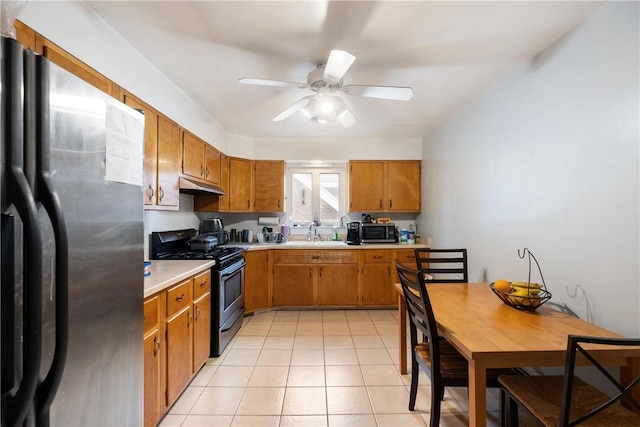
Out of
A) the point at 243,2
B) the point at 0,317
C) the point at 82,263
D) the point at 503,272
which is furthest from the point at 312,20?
the point at 503,272

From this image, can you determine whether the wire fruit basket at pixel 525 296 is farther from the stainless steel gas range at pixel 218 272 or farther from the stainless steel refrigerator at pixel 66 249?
the stainless steel gas range at pixel 218 272

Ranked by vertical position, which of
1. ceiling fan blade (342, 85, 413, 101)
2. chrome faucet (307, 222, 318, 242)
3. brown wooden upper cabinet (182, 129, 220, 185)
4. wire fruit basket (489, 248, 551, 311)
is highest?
ceiling fan blade (342, 85, 413, 101)

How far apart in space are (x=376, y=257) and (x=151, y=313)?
2.75 metres

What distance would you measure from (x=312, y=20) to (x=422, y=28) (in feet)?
2.22

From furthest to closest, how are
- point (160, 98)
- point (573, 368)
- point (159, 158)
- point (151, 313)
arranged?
point (160, 98)
point (159, 158)
point (151, 313)
point (573, 368)

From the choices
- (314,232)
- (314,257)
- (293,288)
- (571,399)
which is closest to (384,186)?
(314,232)

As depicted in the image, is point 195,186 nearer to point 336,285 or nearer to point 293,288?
point 293,288

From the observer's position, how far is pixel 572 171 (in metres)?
1.65

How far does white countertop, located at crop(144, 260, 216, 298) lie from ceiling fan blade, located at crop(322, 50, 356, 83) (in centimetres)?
160

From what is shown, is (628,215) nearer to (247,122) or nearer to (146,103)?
(146,103)

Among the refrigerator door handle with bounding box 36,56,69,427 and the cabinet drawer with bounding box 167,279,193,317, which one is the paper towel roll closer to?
the cabinet drawer with bounding box 167,279,193,317

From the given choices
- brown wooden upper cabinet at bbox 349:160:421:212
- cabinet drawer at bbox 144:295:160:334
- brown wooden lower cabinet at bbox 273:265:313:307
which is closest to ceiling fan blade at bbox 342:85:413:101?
cabinet drawer at bbox 144:295:160:334

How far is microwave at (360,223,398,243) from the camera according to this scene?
3.88 metres

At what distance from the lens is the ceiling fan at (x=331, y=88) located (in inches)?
63.9
